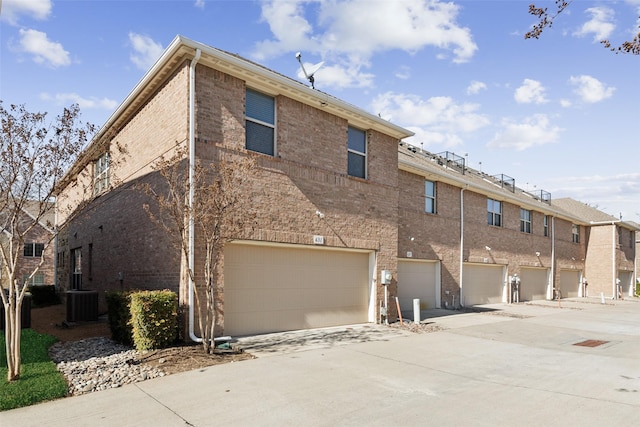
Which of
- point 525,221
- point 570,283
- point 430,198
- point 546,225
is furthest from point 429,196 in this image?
point 570,283

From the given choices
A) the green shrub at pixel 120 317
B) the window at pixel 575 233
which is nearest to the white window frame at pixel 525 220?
the window at pixel 575 233

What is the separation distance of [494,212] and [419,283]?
7.74 metres

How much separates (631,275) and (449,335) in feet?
106

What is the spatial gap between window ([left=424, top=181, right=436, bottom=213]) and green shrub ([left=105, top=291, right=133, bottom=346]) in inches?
493

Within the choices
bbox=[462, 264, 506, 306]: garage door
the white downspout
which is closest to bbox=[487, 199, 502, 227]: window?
bbox=[462, 264, 506, 306]: garage door

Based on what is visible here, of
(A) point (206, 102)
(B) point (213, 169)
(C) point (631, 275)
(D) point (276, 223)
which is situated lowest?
(C) point (631, 275)

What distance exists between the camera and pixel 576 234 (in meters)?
31.8

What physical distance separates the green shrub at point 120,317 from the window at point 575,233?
30570mm

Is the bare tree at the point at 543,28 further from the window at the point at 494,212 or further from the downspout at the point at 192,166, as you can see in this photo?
the window at the point at 494,212

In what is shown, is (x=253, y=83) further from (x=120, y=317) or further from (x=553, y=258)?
(x=553, y=258)

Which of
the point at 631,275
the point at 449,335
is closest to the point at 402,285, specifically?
the point at 449,335

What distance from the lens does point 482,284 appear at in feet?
70.4

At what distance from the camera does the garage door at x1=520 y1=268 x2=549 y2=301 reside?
24.7 meters

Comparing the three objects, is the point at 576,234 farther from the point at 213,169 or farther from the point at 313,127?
the point at 213,169
